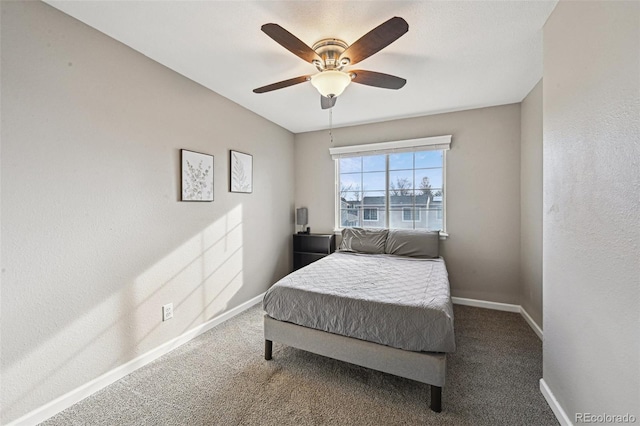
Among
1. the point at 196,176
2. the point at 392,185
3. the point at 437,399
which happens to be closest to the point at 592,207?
the point at 437,399

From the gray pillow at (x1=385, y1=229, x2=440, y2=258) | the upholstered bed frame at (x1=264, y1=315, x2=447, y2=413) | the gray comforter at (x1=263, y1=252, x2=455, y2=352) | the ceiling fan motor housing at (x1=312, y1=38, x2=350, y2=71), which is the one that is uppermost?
the ceiling fan motor housing at (x1=312, y1=38, x2=350, y2=71)

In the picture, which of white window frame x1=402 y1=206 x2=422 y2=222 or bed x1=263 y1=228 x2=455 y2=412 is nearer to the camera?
bed x1=263 y1=228 x2=455 y2=412

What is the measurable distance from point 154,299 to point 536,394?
9.88 feet

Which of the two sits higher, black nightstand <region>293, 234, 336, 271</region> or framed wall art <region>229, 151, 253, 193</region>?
framed wall art <region>229, 151, 253, 193</region>

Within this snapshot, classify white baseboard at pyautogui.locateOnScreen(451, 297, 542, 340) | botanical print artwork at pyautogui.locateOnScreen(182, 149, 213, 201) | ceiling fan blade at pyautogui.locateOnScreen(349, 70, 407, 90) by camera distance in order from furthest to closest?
white baseboard at pyautogui.locateOnScreen(451, 297, 542, 340) → botanical print artwork at pyautogui.locateOnScreen(182, 149, 213, 201) → ceiling fan blade at pyautogui.locateOnScreen(349, 70, 407, 90)

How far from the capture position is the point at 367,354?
1.83m

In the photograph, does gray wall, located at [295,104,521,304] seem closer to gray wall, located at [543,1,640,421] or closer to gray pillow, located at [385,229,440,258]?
gray pillow, located at [385,229,440,258]

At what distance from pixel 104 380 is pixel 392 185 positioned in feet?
12.1

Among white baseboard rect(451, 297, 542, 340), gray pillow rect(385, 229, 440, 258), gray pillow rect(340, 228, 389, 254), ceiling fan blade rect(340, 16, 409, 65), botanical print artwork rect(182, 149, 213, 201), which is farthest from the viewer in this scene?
gray pillow rect(340, 228, 389, 254)

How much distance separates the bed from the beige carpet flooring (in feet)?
0.59

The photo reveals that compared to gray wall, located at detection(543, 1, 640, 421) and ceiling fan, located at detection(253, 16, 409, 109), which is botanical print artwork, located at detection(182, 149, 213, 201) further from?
gray wall, located at detection(543, 1, 640, 421)

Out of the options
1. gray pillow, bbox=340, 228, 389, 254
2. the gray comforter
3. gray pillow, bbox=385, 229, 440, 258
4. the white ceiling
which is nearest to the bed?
the gray comforter

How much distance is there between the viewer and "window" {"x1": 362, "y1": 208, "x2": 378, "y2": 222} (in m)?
3.95

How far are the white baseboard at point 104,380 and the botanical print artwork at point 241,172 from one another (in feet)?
5.05
